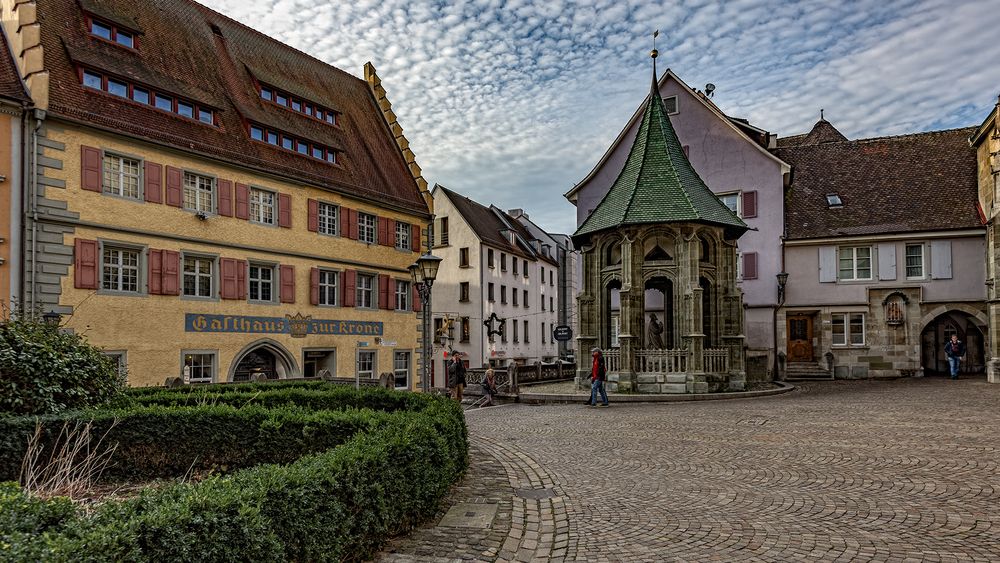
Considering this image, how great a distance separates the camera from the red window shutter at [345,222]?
27.4 metres

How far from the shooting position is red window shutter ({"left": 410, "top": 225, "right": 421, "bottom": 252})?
31.3m

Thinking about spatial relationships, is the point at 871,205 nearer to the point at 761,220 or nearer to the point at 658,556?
the point at 761,220

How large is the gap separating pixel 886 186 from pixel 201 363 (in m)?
29.3

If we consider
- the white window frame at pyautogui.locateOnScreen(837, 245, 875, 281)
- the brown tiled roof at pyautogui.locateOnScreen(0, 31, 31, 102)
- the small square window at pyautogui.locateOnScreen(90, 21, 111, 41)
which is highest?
the small square window at pyautogui.locateOnScreen(90, 21, 111, 41)

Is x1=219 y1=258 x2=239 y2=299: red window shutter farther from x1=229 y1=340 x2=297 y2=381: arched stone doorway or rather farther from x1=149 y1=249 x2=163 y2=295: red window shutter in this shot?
x1=149 y1=249 x2=163 y2=295: red window shutter

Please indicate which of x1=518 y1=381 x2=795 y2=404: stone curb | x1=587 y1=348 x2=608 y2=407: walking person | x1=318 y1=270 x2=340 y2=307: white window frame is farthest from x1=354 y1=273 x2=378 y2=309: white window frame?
x1=587 y1=348 x2=608 y2=407: walking person

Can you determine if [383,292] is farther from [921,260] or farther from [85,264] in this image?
[921,260]

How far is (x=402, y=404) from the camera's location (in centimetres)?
1197

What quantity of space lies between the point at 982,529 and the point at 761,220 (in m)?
26.0

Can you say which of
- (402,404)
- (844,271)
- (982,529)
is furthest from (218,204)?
(844,271)

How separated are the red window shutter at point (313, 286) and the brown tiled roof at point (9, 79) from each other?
34.6 ft

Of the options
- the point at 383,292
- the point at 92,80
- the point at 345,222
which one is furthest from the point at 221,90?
the point at 383,292

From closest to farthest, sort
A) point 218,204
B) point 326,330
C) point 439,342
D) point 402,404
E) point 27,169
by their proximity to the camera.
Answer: point 402,404 < point 27,169 < point 218,204 < point 326,330 < point 439,342

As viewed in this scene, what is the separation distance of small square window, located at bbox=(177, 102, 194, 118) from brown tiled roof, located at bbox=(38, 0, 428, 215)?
350 mm
